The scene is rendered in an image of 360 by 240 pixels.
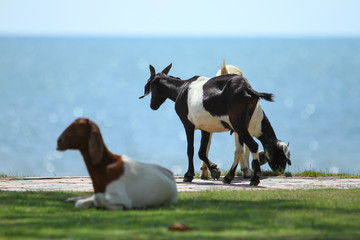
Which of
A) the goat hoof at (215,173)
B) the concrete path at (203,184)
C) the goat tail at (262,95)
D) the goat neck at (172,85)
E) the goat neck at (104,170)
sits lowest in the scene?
the concrete path at (203,184)

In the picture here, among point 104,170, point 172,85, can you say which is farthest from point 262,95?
point 104,170

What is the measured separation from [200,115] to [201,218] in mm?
4328

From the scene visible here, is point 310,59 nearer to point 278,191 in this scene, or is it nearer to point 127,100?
point 127,100

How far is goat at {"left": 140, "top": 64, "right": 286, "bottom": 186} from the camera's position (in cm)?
1207

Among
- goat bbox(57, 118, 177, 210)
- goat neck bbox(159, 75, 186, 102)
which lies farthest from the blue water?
goat bbox(57, 118, 177, 210)

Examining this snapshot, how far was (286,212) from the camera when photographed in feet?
29.7

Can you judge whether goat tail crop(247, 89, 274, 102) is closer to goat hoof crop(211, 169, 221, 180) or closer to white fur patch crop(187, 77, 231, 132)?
white fur patch crop(187, 77, 231, 132)

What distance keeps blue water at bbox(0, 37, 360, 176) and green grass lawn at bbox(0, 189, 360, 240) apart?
5452 millimetres

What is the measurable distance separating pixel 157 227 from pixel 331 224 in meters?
1.85

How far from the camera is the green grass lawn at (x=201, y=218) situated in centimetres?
765

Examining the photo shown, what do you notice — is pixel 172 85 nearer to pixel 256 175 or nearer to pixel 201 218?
pixel 256 175

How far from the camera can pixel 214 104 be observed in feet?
41.0

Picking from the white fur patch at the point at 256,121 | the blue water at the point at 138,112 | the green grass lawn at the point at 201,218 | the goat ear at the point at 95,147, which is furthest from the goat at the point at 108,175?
the blue water at the point at 138,112

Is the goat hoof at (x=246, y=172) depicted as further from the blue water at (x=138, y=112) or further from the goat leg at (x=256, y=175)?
the blue water at (x=138, y=112)
